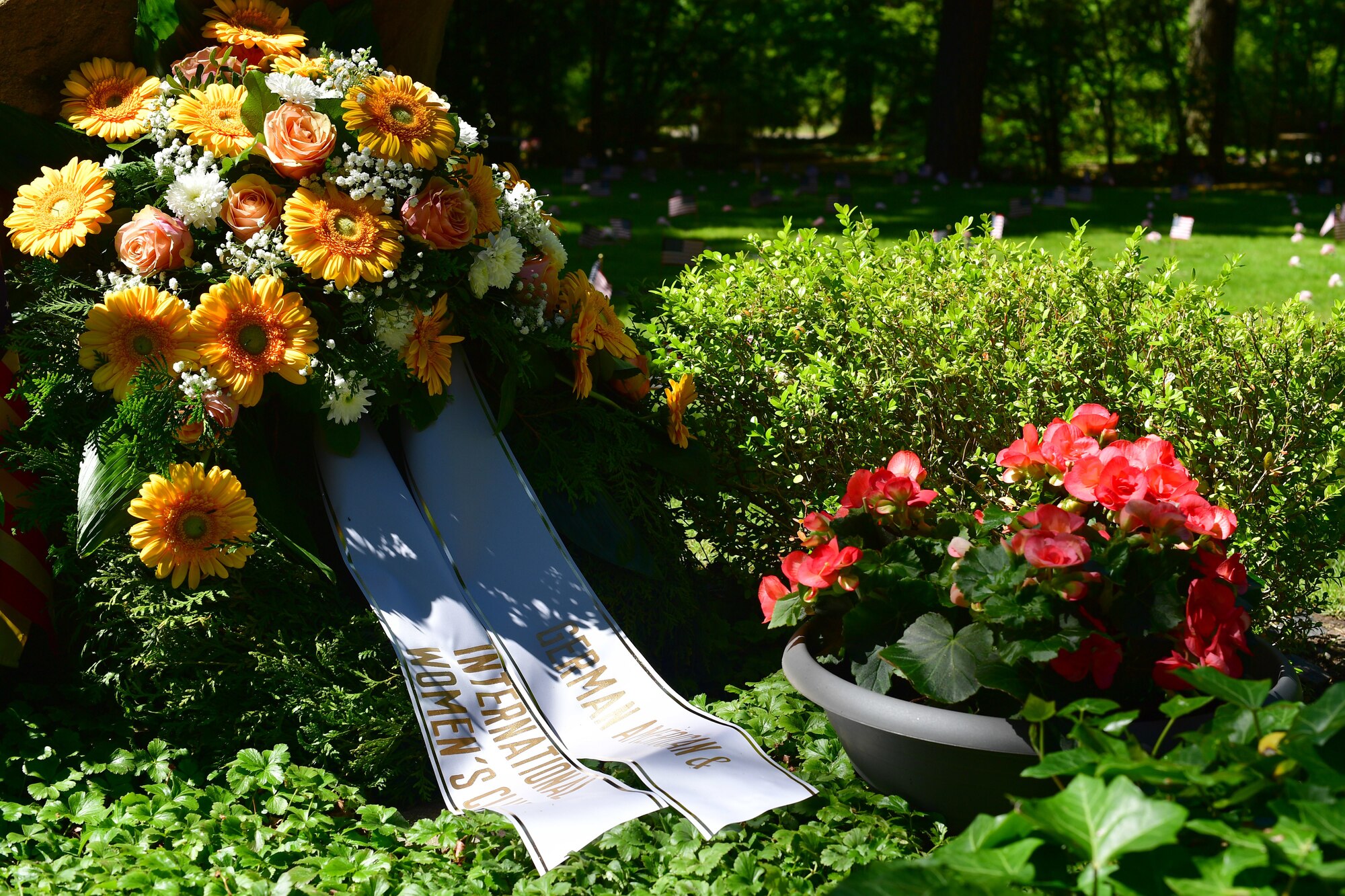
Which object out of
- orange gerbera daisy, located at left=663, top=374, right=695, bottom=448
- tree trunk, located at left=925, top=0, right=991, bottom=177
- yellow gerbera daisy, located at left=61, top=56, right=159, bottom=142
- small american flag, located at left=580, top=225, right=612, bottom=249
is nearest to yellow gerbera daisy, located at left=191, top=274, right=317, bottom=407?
yellow gerbera daisy, located at left=61, top=56, right=159, bottom=142

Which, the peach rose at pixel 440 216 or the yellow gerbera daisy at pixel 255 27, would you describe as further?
the yellow gerbera daisy at pixel 255 27

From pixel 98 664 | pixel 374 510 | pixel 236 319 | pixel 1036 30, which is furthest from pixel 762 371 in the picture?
pixel 1036 30

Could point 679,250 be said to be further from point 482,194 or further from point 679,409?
point 482,194

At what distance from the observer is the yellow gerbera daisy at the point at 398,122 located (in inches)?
106

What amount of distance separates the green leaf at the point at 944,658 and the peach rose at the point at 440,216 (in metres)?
1.46

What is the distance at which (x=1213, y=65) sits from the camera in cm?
1758

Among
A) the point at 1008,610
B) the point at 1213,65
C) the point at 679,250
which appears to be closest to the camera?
the point at 1008,610

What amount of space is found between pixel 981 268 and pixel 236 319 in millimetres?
2152

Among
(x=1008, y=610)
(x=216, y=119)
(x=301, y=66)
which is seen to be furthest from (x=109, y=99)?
(x=1008, y=610)

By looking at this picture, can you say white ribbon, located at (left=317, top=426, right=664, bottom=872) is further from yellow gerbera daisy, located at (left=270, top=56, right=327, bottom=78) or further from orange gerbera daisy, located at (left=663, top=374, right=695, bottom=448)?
yellow gerbera daisy, located at (left=270, top=56, right=327, bottom=78)

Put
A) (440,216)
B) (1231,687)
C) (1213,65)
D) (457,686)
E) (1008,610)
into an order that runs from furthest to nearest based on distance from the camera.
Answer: (1213,65) < (440,216) < (457,686) < (1008,610) < (1231,687)

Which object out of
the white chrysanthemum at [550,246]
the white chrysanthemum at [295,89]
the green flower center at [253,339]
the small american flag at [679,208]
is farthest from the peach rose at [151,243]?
the small american flag at [679,208]

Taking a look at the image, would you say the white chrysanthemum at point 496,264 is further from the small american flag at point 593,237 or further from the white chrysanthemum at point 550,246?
the small american flag at point 593,237

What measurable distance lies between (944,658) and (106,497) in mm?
1857
